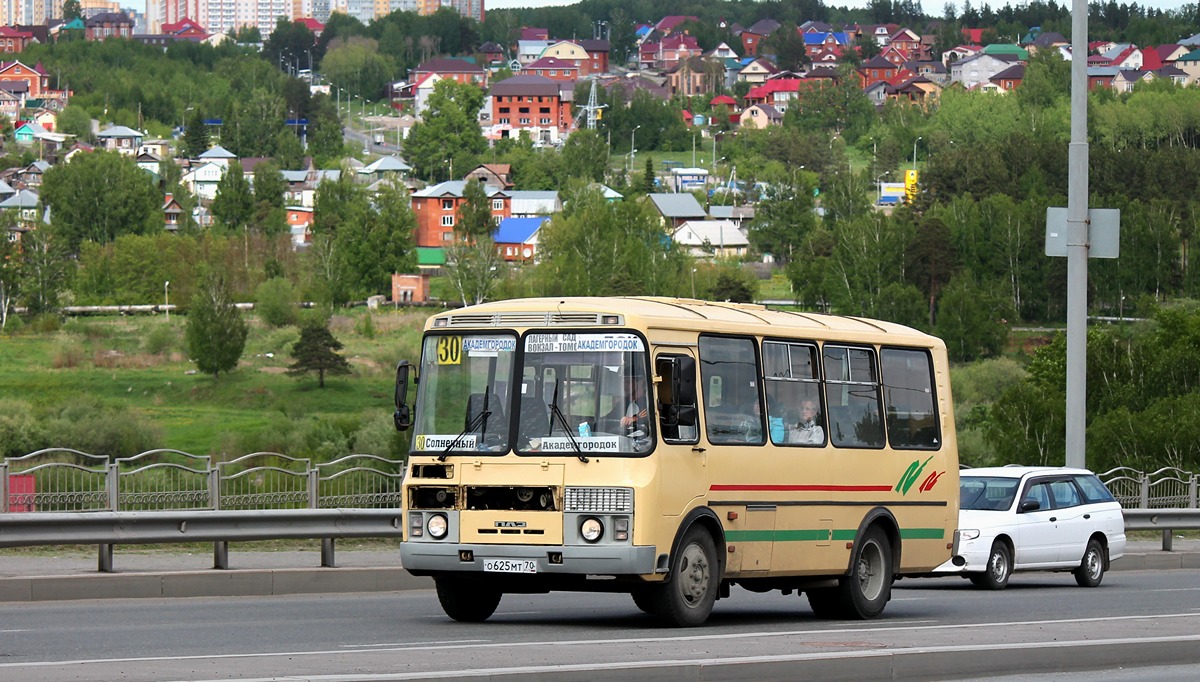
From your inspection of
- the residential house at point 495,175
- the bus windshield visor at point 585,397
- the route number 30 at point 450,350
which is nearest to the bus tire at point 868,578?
the bus windshield visor at point 585,397

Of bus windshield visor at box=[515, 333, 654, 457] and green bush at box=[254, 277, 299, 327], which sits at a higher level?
bus windshield visor at box=[515, 333, 654, 457]

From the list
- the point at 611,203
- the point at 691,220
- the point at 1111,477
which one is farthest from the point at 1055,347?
the point at 691,220

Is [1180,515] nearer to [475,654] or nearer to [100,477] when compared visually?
[100,477]

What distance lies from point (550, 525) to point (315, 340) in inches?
3518

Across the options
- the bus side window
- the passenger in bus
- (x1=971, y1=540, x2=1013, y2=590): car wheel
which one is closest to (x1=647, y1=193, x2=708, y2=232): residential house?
(x1=971, y1=540, x2=1013, y2=590): car wheel

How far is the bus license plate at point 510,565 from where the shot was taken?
567 inches

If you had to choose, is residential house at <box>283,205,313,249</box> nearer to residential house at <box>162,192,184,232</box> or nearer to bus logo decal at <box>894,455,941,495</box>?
residential house at <box>162,192,184,232</box>

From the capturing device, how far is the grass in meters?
89.6

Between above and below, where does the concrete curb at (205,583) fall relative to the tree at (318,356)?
above

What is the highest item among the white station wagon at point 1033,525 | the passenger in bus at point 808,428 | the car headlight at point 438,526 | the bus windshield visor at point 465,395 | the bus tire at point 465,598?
the bus windshield visor at point 465,395

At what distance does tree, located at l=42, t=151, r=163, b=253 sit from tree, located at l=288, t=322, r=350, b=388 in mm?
62813

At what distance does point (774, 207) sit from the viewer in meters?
157

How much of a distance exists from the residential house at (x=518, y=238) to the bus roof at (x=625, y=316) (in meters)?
142

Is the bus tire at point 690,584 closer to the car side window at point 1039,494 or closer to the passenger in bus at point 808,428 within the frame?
the passenger in bus at point 808,428
